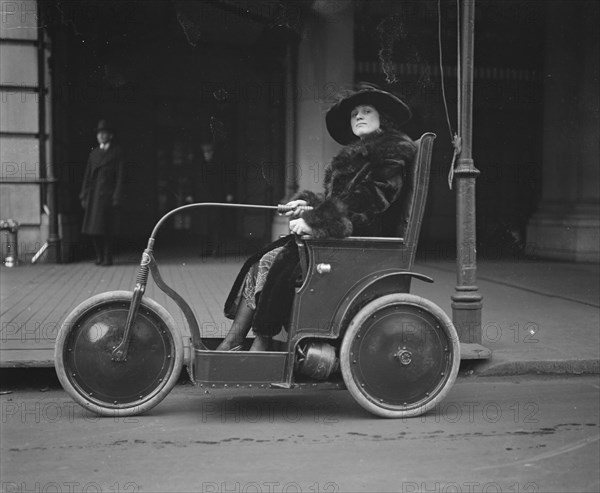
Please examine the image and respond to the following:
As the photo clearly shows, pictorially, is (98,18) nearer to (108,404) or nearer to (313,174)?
(313,174)

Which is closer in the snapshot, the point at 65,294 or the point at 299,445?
the point at 299,445

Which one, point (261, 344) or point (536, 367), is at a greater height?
point (261, 344)

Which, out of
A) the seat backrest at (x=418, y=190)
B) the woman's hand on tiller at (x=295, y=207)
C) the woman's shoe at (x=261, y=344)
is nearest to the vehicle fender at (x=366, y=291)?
the seat backrest at (x=418, y=190)

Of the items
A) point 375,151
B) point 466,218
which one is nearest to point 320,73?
point 466,218

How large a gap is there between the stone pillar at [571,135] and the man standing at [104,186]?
7.78 m

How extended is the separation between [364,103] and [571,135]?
414 inches

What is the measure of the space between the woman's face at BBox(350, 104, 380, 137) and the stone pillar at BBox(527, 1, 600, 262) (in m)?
9.87

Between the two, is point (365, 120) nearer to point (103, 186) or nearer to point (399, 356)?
point (399, 356)

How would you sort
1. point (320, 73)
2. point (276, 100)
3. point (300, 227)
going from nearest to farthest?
point (300, 227)
point (320, 73)
point (276, 100)

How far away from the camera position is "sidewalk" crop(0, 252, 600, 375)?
6398 millimetres

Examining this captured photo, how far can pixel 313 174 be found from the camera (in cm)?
1416

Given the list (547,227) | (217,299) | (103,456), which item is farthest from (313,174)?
(103,456)

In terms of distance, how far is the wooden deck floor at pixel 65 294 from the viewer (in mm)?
6418

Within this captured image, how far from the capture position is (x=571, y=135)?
579 inches
